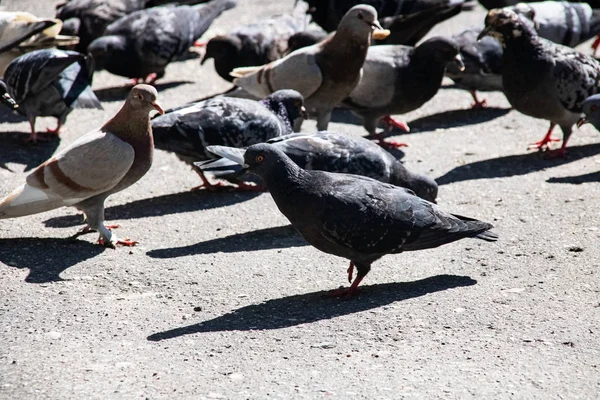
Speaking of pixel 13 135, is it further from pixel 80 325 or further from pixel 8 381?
pixel 8 381

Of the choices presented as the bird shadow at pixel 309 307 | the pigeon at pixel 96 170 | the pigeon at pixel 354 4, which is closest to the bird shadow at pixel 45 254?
the pigeon at pixel 96 170

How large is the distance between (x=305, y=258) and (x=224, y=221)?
1024 mm

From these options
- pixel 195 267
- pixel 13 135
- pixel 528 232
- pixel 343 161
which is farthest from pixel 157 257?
pixel 13 135

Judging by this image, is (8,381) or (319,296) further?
(319,296)

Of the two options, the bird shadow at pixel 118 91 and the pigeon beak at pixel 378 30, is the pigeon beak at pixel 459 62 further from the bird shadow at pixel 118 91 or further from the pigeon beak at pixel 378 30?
the bird shadow at pixel 118 91

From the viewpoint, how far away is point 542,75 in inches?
296

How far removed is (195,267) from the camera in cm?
536

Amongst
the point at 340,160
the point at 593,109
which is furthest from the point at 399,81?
the point at 340,160

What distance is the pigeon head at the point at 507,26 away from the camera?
7.61 meters

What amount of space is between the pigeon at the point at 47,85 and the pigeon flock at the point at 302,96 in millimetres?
13

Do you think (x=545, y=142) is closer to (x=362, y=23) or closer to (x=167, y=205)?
(x=362, y=23)

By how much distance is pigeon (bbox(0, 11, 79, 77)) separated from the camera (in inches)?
332

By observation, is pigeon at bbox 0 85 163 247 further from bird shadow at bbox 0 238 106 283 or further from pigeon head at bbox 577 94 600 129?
pigeon head at bbox 577 94 600 129

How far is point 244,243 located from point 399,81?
116 inches
